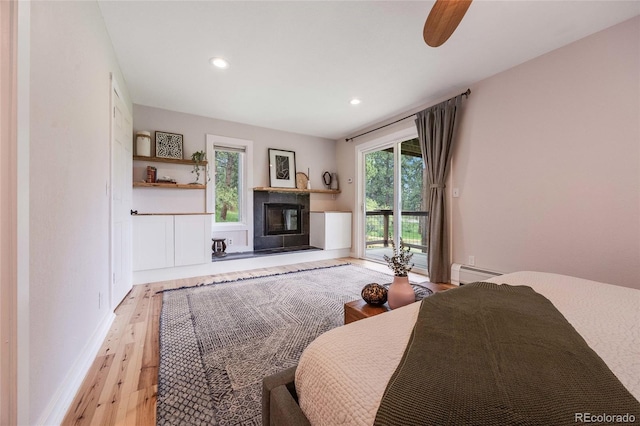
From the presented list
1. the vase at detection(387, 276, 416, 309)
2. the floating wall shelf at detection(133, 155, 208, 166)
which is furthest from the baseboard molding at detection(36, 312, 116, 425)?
the floating wall shelf at detection(133, 155, 208, 166)

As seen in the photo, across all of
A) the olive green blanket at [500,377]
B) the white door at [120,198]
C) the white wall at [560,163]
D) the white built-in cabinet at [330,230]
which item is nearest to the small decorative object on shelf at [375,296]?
the olive green blanket at [500,377]

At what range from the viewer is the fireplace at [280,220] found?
4.45 m

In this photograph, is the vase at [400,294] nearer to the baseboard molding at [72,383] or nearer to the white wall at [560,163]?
the baseboard molding at [72,383]

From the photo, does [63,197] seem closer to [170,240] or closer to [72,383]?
[72,383]

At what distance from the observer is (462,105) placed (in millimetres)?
3104

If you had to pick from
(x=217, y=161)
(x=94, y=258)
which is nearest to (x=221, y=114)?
(x=217, y=161)

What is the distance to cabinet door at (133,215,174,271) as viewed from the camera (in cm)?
Result: 316

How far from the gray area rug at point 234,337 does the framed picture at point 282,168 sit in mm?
1955

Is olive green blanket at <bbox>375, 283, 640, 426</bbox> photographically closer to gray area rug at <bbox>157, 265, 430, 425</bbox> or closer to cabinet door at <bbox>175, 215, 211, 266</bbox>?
gray area rug at <bbox>157, 265, 430, 425</bbox>

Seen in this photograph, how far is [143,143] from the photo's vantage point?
11.2 ft

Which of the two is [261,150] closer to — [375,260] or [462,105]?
[375,260]

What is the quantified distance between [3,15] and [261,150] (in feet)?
12.1

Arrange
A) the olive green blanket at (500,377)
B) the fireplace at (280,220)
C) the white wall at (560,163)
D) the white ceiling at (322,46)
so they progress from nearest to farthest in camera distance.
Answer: the olive green blanket at (500,377), the white ceiling at (322,46), the white wall at (560,163), the fireplace at (280,220)

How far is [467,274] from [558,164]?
1427mm
